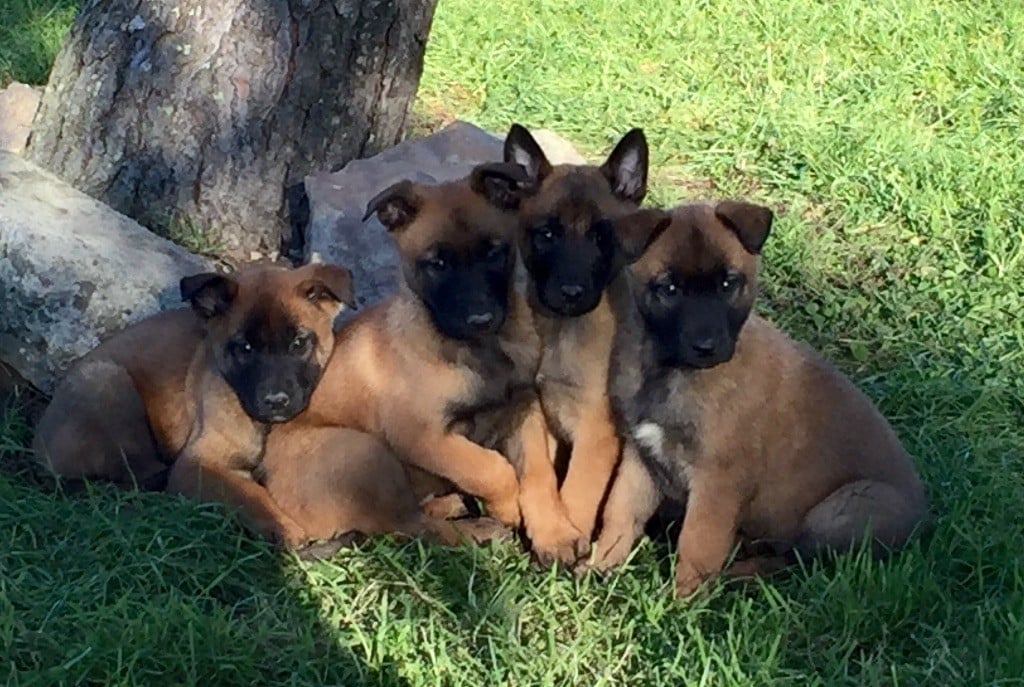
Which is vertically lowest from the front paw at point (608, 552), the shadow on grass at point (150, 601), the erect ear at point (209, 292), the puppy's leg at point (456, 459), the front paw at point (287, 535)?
the shadow on grass at point (150, 601)

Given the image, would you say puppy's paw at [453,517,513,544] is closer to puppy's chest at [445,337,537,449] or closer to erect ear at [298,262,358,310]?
puppy's chest at [445,337,537,449]

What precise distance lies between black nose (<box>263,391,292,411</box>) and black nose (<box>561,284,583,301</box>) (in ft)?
3.29

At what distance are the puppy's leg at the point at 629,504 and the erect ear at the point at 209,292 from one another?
1.48 m

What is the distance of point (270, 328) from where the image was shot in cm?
528

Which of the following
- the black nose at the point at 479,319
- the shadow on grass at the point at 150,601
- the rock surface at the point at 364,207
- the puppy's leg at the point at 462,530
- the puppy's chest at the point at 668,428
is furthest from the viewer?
the rock surface at the point at 364,207

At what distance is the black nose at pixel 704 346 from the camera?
4.80 metres

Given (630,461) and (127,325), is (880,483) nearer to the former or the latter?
(630,461)

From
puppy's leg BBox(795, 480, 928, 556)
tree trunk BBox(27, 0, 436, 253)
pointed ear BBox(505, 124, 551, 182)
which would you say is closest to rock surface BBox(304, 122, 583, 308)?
tree trunk BBox(27, 0, 436, 253)

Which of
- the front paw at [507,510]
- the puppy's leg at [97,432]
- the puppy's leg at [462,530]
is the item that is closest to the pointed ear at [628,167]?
the front paw at [507,510]

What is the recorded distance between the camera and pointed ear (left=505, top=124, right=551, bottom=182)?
555 centimetres

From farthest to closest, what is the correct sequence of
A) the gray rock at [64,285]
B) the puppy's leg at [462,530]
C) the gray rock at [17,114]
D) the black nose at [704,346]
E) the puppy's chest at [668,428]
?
the gray rock at [17,114], the gray rock at [64,285], the puppy's leg at [462,530], the puppy's chest at [668,428], the black nose at [704,346]

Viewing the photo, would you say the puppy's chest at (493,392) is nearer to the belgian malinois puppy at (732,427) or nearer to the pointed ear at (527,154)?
the belgian malinois puppy at (732,427)

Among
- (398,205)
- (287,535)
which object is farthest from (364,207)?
(287,535)

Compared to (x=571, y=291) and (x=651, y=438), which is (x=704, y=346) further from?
(x=571, y=291)
